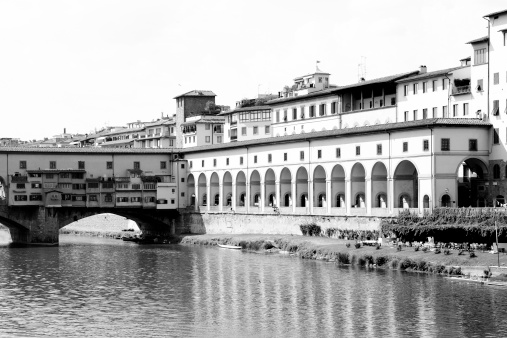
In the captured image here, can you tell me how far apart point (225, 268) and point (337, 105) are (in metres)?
32.6

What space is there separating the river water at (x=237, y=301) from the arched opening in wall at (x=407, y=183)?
10115 mm

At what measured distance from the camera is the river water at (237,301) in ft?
140

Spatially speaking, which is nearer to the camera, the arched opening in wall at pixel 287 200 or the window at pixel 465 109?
the window at pixel 465 109

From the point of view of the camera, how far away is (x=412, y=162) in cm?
7212

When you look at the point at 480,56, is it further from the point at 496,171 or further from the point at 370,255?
the point at 370,255

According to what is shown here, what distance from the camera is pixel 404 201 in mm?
75125

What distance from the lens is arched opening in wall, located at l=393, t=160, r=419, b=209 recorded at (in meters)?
74.3

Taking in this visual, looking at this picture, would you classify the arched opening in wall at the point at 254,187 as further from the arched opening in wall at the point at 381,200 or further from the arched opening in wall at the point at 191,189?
the arched opening in wall at the point at 381,200

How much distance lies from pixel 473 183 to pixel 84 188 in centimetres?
4080

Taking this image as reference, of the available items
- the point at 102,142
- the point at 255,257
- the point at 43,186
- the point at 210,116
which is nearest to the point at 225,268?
the point at 255,257

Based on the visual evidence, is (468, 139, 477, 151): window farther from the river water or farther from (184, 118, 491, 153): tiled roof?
the river water

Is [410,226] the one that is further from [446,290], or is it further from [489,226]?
[446,290]

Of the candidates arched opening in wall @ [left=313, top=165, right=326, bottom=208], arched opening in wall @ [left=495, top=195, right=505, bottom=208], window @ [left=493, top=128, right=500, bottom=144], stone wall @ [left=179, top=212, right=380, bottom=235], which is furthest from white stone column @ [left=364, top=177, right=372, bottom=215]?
window @ [left=493, top=128, right=500, bottom=144]

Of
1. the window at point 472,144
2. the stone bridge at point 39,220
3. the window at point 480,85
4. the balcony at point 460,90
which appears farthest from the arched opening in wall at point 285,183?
the window at point 472,144
